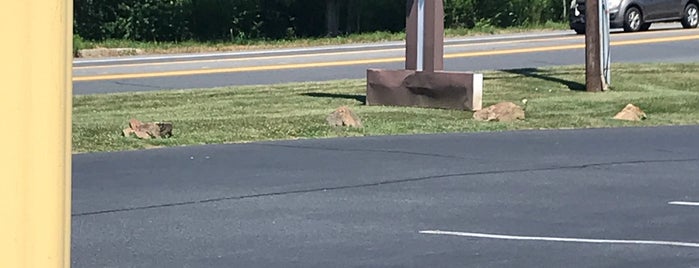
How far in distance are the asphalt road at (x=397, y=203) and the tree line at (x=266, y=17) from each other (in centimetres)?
2622

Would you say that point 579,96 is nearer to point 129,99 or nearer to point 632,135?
point 632,135

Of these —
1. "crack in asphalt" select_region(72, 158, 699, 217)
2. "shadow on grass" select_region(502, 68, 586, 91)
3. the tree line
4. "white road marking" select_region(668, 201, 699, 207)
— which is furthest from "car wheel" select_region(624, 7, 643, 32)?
"white road marking" select_region(668, 201, 699, 207)

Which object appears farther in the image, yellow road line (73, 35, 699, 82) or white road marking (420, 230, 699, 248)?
yellow road line (73, 35, 699, 82)

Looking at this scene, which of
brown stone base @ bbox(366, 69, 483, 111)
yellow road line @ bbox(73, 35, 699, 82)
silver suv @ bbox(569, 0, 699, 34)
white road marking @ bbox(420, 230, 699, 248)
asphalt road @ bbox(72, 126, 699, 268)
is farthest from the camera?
silver suv @ bbox(569, 0, 699, 34)

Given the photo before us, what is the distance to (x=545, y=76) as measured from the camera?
2039cm

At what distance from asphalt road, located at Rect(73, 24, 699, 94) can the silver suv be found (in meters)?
1.18

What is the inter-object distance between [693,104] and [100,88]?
367 inches

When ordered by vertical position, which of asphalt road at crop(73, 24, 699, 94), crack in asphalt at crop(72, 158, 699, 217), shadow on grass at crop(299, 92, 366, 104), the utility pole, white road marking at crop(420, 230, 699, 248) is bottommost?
crack in asphalt at crop(72, 158, 699, 217)

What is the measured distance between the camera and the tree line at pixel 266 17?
128 feet

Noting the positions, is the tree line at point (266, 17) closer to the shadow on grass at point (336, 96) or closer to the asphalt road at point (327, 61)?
the asphalt road at point (327, 61)

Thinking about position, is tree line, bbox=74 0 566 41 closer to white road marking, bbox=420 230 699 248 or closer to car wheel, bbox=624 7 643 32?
car wheel, bbox=624 7 643 32

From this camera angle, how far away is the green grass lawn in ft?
46.2

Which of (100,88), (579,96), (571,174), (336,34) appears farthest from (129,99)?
(336,34)

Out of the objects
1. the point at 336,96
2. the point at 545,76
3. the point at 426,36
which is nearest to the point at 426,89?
the point at 426,36
